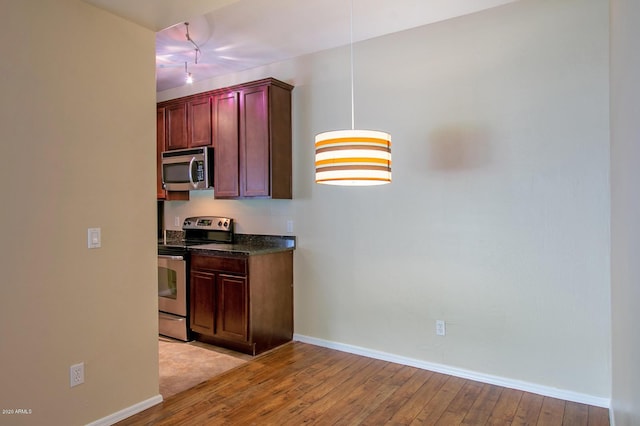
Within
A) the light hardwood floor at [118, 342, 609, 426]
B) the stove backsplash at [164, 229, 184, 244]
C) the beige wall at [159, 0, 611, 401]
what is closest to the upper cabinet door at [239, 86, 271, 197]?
the beige wall at [159, 0, 611, 401]

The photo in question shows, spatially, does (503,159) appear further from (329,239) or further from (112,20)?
(112,20)

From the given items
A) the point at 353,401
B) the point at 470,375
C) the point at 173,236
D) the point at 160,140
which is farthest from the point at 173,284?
the point at 470,375

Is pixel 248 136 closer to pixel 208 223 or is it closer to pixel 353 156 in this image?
pixel 208 223

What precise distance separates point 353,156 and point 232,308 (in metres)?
2.14

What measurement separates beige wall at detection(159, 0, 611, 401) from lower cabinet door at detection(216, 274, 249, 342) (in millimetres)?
661

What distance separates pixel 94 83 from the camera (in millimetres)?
2410

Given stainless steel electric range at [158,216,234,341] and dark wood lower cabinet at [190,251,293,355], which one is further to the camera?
stainless steel electric range at [158,216,234,341]

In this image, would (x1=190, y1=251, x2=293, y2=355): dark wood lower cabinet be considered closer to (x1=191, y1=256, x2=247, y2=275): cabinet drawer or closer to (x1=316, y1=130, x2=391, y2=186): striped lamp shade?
(x1=191, y1=256, x2=247, y2=275): cabinet drawer

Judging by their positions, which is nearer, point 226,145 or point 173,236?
point 226,145

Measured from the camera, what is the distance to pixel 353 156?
2.16m

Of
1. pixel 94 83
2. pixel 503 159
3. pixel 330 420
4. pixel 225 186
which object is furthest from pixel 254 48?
pixel 330 420

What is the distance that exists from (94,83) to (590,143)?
124 inches

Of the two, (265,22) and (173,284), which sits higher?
(265,22)

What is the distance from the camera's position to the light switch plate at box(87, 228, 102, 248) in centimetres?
238
